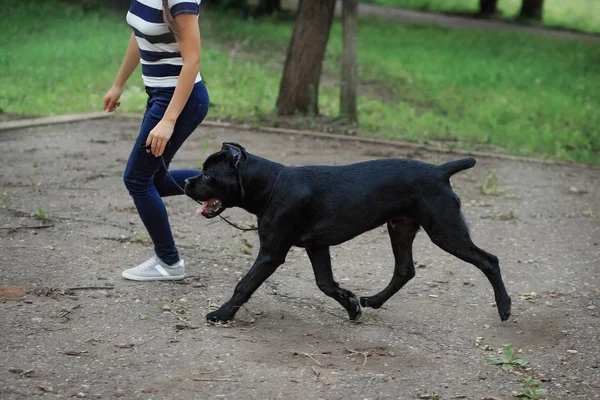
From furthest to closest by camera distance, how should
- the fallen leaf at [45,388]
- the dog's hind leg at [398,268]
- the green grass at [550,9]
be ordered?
the green grass at [550,9] → the dog's hind leg at [398,268] → the fallen leaf at [45,388]

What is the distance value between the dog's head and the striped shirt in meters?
0.57

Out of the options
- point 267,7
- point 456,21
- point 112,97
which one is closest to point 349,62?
point 112,97

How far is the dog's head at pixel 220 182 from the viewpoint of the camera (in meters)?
5.20

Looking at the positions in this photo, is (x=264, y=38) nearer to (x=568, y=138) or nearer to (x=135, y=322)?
(x=568, y=138)

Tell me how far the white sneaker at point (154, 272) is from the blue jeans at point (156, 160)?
0.42 ft

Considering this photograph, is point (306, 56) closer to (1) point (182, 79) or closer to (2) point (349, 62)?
(2) point (349, 62)

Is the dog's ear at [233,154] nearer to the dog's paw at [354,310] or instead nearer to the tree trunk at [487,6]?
the dog's paw at [354,310]

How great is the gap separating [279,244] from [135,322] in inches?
35.7

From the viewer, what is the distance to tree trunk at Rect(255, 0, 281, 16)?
23.4m

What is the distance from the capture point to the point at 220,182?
5.22 metres

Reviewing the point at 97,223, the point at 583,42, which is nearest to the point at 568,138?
the point at 97,223

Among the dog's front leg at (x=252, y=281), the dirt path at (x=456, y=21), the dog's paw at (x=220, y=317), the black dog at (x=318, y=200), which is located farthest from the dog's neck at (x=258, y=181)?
the dirt path at (x=456, y=21)

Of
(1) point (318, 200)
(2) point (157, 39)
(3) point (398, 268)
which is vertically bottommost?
(3) point (398, 268)

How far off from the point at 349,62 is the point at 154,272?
615cm
